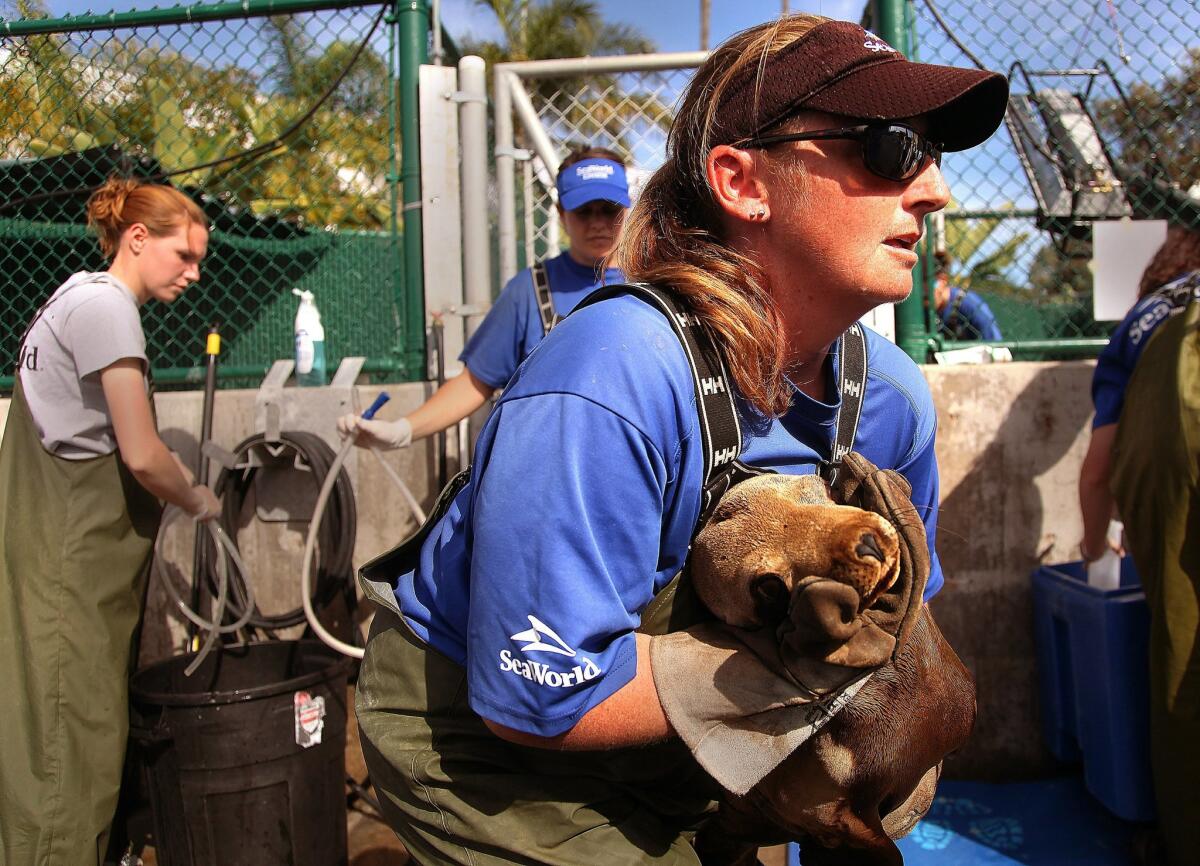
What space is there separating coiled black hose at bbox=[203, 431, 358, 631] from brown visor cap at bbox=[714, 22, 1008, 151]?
2.70m

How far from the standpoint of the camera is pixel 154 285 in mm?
3215

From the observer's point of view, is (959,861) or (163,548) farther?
(163,548)

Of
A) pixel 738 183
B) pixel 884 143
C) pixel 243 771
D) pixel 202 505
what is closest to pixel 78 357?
pixel 202 505

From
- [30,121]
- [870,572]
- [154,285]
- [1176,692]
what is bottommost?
[1176,692]

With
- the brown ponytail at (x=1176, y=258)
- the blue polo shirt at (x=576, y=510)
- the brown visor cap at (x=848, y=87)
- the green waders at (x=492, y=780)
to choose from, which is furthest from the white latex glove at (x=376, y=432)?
the brown ponytail at (x=1176, y=258)

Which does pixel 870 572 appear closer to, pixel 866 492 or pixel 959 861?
pixel 866 492

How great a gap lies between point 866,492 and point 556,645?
52 cm

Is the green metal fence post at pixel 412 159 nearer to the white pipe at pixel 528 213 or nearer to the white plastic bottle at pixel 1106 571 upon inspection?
the white pipe at pixel 528 213

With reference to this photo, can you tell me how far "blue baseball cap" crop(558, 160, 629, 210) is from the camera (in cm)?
344

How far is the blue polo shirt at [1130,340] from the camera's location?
303cm

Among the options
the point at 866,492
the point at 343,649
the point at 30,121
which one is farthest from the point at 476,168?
the point at 866,492

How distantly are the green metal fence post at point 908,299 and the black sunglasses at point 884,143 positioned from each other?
102 inches

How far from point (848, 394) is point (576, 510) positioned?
697mm

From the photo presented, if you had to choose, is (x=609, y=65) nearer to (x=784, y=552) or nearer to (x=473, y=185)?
(x=473, y=185)
